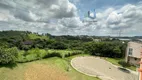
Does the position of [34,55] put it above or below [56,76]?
above

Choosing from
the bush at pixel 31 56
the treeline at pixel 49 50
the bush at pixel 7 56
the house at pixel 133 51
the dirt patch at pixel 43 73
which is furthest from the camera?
the house at pixel 133 51

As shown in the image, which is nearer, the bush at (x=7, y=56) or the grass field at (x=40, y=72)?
the grass field at (x=40, y=72)

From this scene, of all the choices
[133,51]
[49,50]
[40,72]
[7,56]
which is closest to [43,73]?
[40,72]

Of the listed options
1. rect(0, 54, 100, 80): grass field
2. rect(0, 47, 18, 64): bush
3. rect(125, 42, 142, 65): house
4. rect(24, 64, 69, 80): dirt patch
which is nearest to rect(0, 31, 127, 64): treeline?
rect(0, 47, 18, 64): bush

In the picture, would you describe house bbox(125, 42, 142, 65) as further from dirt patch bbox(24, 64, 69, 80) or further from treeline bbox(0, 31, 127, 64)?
dirt patch bbox(24, 64, 69, 80)

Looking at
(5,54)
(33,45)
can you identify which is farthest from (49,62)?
(33,45)

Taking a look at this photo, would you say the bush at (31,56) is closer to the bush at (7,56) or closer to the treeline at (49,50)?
the treeline at (49,50)

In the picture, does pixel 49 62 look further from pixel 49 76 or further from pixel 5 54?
pixel 5 54

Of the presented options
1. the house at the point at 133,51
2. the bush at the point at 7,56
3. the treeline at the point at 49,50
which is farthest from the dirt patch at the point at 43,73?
the house at the point at 133,51
